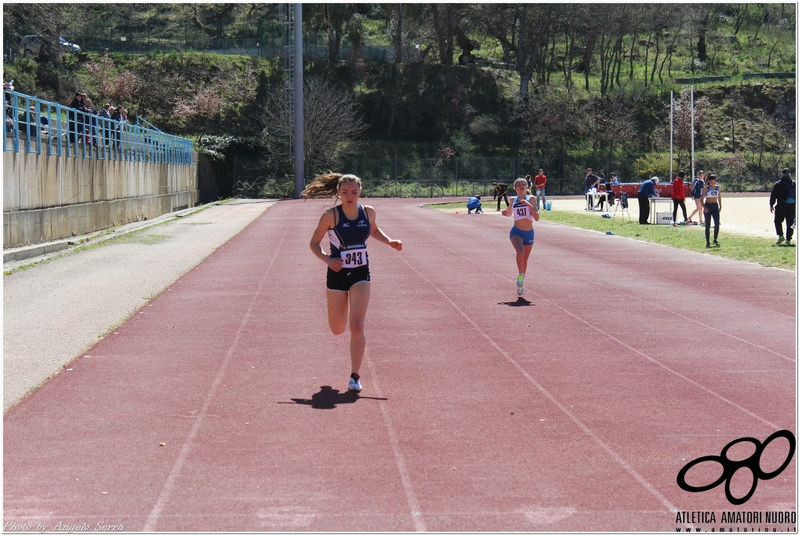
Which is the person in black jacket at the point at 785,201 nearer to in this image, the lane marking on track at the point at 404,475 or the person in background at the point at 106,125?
the lane marking on track at the point at 404,475

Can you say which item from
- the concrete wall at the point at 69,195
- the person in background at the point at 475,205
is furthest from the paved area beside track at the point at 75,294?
the person in background at the point at 475,205

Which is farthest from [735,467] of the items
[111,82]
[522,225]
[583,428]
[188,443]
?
[111,82]

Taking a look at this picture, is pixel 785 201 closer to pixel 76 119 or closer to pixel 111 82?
pixel 76 119

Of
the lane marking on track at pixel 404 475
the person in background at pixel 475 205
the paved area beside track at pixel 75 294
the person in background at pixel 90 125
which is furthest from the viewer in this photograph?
the person in background at pixel 475 205

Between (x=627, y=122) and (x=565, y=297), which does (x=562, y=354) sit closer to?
(x=565, y=297)

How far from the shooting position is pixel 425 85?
79438 mm

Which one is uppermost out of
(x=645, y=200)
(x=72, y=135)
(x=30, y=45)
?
(x=30, y=45)

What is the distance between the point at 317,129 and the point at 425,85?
52.4ft

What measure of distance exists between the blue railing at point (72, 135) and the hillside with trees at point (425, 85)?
26194 millimetres

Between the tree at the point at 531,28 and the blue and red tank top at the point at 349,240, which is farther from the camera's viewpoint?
the tree at the point at 531,28

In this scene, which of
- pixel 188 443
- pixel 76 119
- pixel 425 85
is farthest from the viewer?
pixel 425 85

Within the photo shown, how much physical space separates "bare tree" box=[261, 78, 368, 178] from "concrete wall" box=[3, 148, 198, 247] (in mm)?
26986

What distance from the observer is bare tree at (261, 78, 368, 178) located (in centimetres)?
6669

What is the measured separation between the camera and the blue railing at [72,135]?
21.3m
